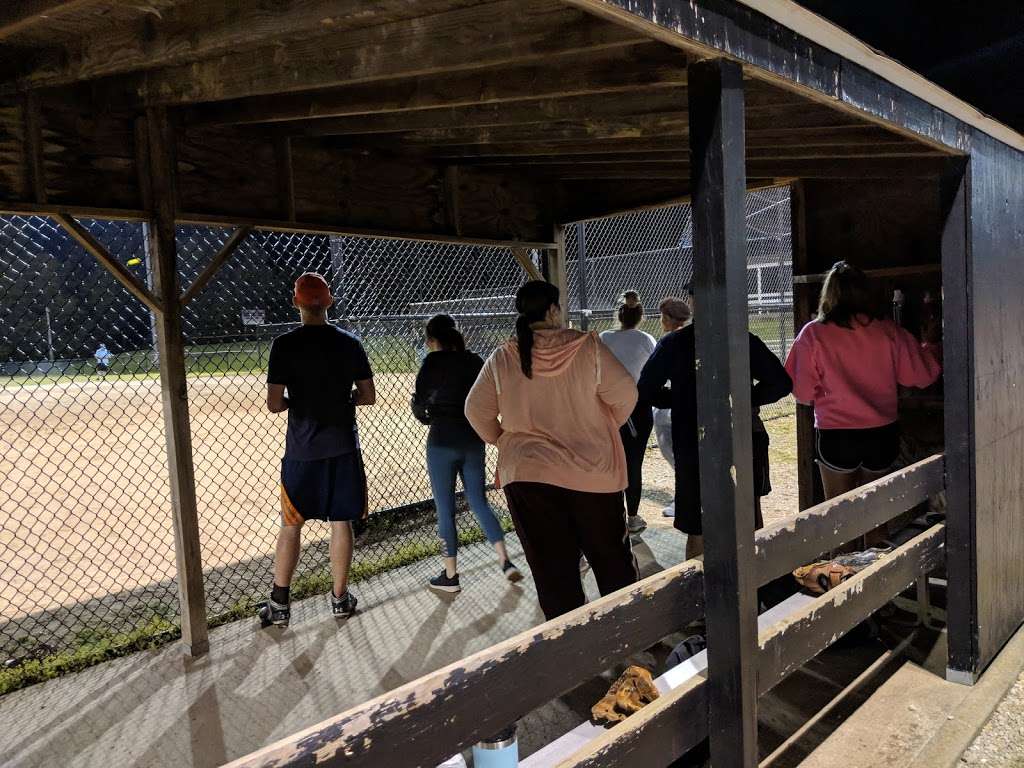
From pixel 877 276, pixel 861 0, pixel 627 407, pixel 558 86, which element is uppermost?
pixel 861 0

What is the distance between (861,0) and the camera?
2471 mm

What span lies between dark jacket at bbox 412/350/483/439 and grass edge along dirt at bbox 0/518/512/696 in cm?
143

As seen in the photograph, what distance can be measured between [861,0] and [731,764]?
8.06ft

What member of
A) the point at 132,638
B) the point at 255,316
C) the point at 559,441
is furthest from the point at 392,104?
the point at 255,316

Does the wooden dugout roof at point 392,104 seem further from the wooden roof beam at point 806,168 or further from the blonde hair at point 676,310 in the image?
the blonde hair at point 676,310

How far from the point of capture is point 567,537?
3172 mm

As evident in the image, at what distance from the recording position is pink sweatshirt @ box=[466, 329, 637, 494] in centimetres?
303

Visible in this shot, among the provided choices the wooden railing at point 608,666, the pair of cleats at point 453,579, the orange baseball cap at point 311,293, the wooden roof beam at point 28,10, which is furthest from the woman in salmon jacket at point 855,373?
the wooden roof beam at point 28,10

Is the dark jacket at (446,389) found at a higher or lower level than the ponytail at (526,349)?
lower

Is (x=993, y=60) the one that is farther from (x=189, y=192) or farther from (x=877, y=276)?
(x=189, y=192)

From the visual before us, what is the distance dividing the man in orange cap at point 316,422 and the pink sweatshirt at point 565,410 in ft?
4.97

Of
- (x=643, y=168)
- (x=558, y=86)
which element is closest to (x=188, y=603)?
(x=558, y=86)

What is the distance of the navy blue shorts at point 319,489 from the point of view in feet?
14.2

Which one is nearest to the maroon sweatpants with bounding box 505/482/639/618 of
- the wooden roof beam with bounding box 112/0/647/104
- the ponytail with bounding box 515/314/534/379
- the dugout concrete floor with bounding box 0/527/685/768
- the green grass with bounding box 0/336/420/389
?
the ponytail with bounding box 515/314/534/379
